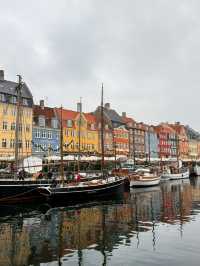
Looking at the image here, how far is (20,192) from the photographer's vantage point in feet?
126

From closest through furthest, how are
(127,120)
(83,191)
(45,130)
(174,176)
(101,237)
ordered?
(101,237), (83,191), (45,130), (174,176), (127,120)

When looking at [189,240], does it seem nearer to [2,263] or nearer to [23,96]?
[2,263]

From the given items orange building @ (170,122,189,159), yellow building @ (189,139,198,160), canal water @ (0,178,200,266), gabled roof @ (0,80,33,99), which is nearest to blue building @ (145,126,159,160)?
orange building @ (170,122,189,159)

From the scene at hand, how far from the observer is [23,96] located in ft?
261

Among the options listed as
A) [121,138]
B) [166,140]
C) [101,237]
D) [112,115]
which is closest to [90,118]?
[112,115]

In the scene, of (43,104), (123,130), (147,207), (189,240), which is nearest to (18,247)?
(189,240)

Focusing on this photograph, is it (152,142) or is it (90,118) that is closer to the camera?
(90,118)

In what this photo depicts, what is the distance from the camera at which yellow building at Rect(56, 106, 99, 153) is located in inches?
3541

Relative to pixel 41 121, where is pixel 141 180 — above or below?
below

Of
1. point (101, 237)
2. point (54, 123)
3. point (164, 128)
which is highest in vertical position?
point (164, 128)

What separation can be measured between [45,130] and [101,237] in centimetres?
6488

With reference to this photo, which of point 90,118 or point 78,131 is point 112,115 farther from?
point 78,131

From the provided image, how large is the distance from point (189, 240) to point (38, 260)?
7.75 m

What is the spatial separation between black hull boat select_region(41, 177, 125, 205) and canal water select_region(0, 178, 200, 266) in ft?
18.7
